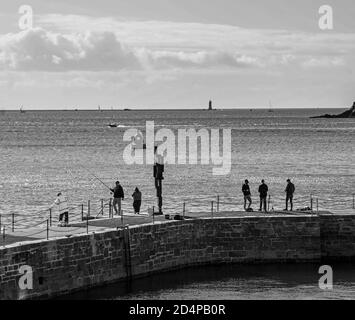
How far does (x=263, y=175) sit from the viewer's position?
78.8 m

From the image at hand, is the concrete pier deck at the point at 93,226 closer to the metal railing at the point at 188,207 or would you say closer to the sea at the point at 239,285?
the metal railing at the point at 188,207

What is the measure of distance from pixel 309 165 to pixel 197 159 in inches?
564

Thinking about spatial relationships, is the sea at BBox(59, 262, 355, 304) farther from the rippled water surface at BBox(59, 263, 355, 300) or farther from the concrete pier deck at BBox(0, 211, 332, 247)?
the concrete pier deck at BBox(0, 211, 332, 247)

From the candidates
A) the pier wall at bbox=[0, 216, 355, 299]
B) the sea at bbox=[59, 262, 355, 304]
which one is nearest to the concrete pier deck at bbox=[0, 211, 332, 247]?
the pier wall at bbox=[0, 216, 355, 299]

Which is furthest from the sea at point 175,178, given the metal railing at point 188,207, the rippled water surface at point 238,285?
the rippled water surface at point 238,285

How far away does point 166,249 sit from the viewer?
3381 centimetres

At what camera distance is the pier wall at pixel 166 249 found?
2855 centimetres

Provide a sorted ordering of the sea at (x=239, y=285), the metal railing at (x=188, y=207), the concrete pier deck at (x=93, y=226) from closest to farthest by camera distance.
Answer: the concrete pier deck at (x=93, y=226) < the sea at (x=239, y=285) < the metal railing at (x=188, y=207)

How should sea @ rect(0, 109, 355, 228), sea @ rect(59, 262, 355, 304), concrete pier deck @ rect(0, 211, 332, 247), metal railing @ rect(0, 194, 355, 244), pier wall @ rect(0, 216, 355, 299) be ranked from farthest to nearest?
1. sea @ rect(0, 109, 355, 228)
2. metal railing @ rect(0, 194, 355, 244)
3. sea @ rect(59, 262, 355, 304)
4. concrete pier deck @ rect(0, 211, 332, 247)
5. pier wall @ rect(0, 216, 355, 299)

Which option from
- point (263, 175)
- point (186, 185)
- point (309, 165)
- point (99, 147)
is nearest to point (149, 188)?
point (186, 185)

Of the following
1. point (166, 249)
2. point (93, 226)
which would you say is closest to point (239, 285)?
point (166, 249)

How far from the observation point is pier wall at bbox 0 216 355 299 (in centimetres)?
2855

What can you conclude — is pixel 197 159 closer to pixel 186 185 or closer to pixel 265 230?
pixel 186 185

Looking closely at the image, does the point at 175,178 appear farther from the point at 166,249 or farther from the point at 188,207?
the point at 166,249
